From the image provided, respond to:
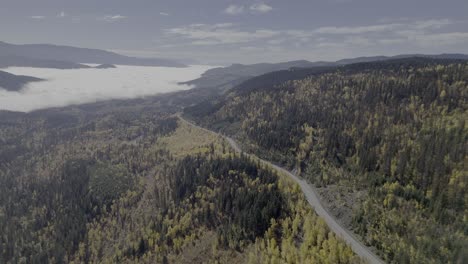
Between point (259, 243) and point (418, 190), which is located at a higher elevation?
point (418, 190)

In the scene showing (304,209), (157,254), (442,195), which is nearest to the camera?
(442,195)

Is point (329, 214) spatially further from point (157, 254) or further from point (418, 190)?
point (157, 254)

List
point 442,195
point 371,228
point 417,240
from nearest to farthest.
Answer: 1. point 417,240
2. point 371,228
3. point 442,195

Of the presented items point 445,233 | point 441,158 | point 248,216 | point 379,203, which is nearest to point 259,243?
point 248,216

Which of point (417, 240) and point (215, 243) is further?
point (215, 243)

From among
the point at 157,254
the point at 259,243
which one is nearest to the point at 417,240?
the point at 259,243

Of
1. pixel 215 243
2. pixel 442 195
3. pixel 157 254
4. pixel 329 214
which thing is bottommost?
pixel 157 254

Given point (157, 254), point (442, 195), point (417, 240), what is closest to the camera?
point (417, 240)

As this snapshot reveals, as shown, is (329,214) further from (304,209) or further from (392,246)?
(392,246)

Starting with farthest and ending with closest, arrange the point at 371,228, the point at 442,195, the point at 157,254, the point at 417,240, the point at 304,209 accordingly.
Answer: the point at 157,254, the point at 304,209, the point at 442,195, the point at 371,228, the point at 417,240
